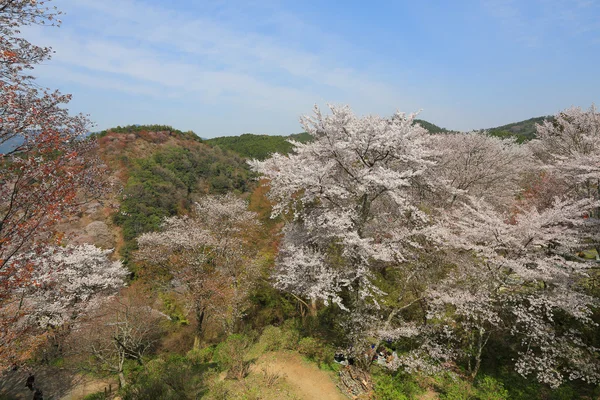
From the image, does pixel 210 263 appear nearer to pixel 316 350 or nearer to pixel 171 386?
pixel 316 350

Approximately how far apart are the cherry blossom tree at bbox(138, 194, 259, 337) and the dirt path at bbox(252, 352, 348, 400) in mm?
4034

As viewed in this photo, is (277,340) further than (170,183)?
No

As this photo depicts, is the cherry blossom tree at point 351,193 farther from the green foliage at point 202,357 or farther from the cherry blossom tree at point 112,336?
the cherry blossom tree at point 112,336

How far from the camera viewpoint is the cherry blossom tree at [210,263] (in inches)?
589

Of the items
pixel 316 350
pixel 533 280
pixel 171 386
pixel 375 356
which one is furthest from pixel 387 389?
pixel 171 386

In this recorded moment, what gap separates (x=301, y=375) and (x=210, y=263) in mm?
9458

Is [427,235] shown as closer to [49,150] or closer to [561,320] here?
[561,320]

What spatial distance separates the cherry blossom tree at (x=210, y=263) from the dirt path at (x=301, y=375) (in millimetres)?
4034

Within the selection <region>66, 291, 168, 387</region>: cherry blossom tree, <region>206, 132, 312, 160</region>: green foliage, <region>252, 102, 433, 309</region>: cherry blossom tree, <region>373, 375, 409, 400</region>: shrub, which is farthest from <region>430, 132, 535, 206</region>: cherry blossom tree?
<region>206, 132, 312, 160</region>: green foliage

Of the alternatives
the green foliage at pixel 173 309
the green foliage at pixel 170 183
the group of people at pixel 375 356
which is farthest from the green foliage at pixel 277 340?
the green foliage at pixel 170 183

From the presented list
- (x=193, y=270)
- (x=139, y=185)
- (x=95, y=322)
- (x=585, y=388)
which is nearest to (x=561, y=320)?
(x=585, y=388)

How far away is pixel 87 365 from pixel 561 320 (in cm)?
2172

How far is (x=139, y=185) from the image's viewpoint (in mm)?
49469

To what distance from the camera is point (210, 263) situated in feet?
60.1
